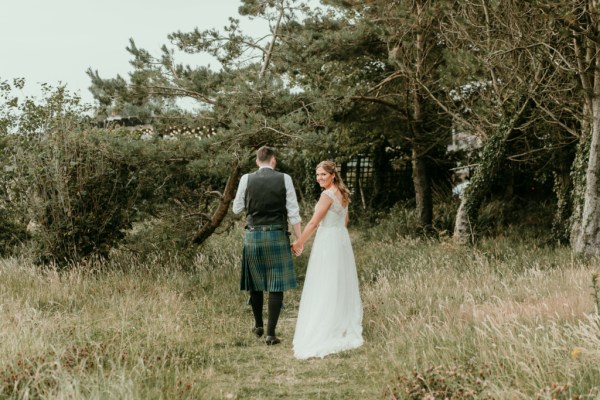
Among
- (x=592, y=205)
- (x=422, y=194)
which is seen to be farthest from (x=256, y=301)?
(x=422, y=194)

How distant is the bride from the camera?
678 centimetres

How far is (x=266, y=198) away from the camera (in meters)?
6.77

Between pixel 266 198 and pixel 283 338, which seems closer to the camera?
pixel 266 198

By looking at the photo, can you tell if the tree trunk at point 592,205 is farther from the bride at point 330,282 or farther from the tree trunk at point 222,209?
the tree trunk at point 222,209

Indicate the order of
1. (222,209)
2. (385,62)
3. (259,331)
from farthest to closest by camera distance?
1. (385,62)
2. (222,209)
3. (259,331)

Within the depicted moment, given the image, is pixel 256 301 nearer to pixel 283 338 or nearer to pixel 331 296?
pixel 283 338

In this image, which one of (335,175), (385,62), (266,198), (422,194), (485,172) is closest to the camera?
(266,198)

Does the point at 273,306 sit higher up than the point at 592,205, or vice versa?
the point at 592,205

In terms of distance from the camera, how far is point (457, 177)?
62.4ft

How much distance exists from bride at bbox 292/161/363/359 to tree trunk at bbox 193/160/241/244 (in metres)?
4.01

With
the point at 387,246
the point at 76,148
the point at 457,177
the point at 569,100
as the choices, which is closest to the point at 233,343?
the point at 76,148

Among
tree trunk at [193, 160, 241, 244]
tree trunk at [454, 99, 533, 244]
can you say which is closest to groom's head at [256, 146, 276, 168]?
tree trunk at [193, 160, 241, 244]

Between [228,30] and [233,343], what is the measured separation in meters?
6.80

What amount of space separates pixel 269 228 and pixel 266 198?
33cm
